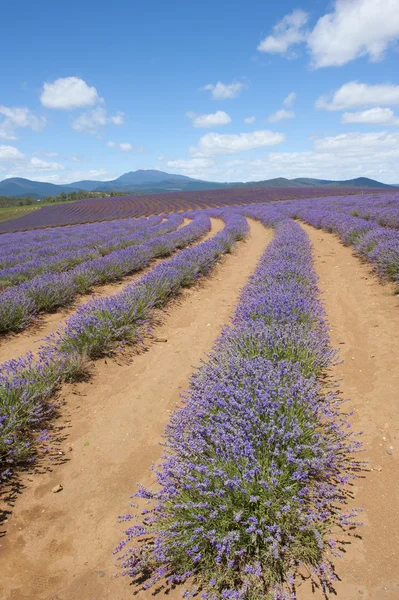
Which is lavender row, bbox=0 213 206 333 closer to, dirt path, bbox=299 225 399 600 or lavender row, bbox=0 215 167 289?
lavender row, bbox=0 215 167 289

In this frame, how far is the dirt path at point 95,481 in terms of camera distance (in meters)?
1.91

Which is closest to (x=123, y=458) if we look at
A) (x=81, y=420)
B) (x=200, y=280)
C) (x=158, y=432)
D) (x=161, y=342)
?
(x=158, y=432)

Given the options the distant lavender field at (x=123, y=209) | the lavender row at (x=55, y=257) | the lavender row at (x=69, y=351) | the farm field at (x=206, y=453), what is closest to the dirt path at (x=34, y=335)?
the farm field at (x=206, y=453)

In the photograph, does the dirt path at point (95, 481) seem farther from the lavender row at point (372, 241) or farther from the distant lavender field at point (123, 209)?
the distant lavender field at point (123, 209)

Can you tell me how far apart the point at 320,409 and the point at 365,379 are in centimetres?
137

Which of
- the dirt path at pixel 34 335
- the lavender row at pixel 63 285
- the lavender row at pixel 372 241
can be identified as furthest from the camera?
the lavender row at pixel 372 241

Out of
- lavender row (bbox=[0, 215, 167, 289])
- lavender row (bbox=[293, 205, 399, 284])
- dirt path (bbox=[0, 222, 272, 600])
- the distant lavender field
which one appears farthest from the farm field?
the distant lavender field

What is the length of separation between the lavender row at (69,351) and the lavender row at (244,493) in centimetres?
133

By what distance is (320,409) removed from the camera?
96.7 inches

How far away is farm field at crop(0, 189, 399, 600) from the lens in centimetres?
179

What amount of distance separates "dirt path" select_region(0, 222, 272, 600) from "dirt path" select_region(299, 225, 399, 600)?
104 centimetres

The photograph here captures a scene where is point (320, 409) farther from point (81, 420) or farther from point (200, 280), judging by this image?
point (200, 280)

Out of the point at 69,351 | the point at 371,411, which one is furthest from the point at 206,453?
the point at 69,351

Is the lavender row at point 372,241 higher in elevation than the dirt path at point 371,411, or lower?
higher
